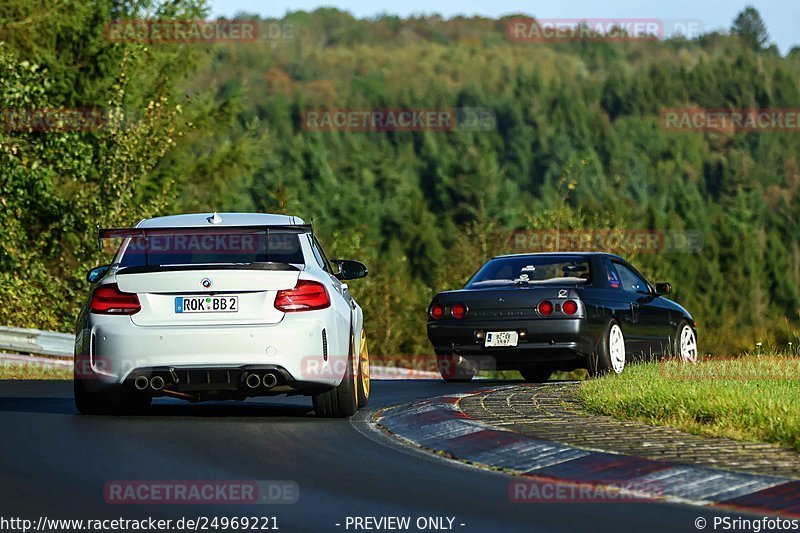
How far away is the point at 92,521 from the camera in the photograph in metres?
6.74

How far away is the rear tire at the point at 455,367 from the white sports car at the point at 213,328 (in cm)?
638

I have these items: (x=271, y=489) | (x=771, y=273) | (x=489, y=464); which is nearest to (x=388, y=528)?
(x=271, y=489)

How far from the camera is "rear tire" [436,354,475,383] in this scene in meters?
17.8

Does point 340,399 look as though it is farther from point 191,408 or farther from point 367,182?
point 367,182

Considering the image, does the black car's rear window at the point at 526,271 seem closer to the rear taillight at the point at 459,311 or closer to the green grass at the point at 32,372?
the rear taillight at the point at 459,311

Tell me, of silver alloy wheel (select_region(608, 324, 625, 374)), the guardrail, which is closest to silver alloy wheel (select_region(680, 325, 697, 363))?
silver alloy wheel (select_region(608, 324, 625, 374))

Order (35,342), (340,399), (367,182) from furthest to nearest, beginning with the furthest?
(367,182)
(35,342)
(340,399)

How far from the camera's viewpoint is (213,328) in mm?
10914

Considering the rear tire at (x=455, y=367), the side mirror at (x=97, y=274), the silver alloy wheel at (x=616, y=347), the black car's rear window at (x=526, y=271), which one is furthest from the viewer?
the rear tire at (x=455, y=367)

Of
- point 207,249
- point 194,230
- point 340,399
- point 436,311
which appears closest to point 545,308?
point 436,311

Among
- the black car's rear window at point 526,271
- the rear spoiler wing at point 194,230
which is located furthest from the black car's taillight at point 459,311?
the rear spoiler wing at point 194,230

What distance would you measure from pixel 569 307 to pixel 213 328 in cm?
667

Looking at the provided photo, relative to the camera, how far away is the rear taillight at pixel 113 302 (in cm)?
1107

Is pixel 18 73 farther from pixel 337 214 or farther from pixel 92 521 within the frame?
pixel 337 214
